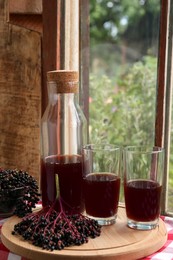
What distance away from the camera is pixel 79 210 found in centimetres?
113

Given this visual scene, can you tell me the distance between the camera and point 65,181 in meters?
1.09

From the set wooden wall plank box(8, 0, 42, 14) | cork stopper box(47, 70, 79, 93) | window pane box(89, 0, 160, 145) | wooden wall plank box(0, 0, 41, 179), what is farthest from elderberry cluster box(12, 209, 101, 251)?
wooden wall plank box(8, 0, 42, 14)

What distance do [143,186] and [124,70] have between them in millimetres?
1918

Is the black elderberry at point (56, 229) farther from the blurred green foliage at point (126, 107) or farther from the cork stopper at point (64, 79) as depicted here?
the blurred green foliage at point (126, 107)

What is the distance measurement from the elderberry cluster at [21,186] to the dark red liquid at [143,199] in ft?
0.86

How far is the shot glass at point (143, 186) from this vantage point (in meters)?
1.00

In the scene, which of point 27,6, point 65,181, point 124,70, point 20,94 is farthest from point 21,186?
point 124,70

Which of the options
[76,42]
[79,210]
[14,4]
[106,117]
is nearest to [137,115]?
[106,117]

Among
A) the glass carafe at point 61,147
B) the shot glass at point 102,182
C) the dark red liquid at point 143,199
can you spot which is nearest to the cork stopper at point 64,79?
the glass carafe at point 61,147

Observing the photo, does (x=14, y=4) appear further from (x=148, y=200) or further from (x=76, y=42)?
(x=148, y=200)

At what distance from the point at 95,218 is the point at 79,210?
8 centimetres

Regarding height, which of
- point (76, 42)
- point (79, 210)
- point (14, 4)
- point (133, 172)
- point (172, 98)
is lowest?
point (79, 210)

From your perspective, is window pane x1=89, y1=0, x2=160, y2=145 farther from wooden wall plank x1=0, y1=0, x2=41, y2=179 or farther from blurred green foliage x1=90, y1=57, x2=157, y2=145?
wooden wall plank x1=0, y1=0, x2=41, y2=179

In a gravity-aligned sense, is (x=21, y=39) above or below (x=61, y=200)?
above
